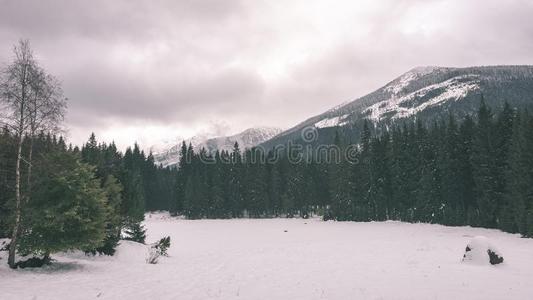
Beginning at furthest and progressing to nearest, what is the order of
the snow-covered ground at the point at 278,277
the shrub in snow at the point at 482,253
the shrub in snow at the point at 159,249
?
the shrub in snow at the point at 159,249 → the shrub in snow at the point at 482,253 → the snow-covered ground at the point at 278,277

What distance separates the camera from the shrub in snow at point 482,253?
2294 cm

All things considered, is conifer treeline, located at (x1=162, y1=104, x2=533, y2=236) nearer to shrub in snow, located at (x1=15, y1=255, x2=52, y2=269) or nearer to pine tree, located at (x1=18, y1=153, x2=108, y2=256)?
pine tree, located at (x1=18, y1=153, x2=108, y2=256)

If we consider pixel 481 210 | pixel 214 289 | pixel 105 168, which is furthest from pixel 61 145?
pixel 481 210

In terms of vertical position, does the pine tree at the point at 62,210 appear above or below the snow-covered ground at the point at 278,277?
above

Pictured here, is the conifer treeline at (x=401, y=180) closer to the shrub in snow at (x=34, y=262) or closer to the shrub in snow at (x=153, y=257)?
the shrub in snow at (x=153, y=257)

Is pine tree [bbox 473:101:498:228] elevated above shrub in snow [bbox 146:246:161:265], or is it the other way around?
pine tree [bbox 473:101:498:228]

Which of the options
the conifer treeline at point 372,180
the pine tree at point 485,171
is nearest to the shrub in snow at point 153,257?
the conifer treeline at point 372,180

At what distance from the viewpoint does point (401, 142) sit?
74312mm

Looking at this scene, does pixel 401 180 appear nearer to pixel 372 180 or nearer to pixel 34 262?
pixel 372 180

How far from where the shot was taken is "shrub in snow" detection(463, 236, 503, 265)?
22938 mm

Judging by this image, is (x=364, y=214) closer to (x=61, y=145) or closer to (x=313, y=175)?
(x=313, y=175)

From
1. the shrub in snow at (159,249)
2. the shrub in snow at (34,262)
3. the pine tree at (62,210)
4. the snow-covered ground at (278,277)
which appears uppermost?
the pine tree at (62,210)

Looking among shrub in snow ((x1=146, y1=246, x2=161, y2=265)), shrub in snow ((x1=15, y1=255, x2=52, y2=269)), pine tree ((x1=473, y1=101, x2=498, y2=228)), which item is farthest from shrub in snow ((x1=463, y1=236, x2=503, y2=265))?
pine tree ((x1=473, y1=101, x2=498, y2=228))

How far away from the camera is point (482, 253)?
2341 cm
